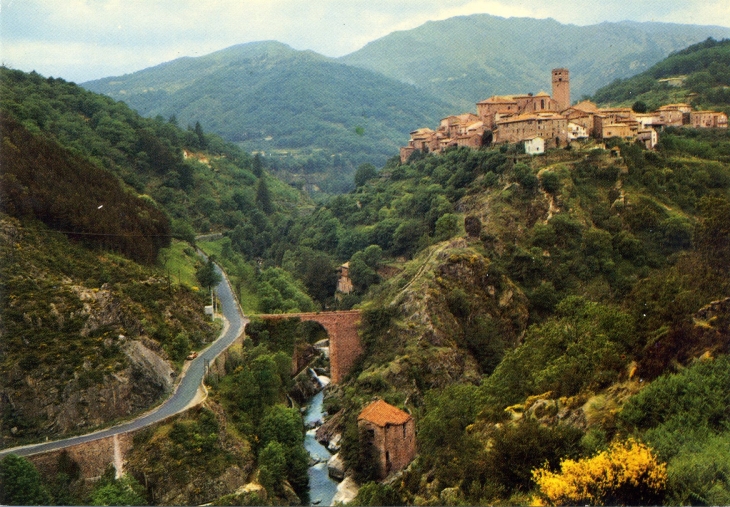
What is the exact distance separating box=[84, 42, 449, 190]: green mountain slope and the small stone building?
86720 millimetres

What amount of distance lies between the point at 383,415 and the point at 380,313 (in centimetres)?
946

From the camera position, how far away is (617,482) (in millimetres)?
13539

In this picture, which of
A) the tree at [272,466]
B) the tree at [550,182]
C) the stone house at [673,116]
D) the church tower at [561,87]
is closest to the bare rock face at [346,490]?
the tree at [272,466]

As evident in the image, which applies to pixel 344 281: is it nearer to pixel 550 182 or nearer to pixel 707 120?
pixel 550 182

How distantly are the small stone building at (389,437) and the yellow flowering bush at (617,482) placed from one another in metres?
15.9

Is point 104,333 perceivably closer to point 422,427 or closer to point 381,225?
point 422,427

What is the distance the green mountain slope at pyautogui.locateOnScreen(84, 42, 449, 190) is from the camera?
436 feet

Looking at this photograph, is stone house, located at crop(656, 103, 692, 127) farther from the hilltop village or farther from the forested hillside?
the forested hillside

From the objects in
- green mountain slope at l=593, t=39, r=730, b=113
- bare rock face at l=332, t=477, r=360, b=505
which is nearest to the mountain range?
green mountain slope at l=593, t=39, r=730, b=113

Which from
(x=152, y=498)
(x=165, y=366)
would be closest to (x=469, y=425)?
(x=152, y=498)

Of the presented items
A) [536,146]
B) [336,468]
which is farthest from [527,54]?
[336,468]

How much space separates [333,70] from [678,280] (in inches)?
5715

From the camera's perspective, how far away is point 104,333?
2589 cm

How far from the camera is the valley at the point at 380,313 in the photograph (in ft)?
58.2
